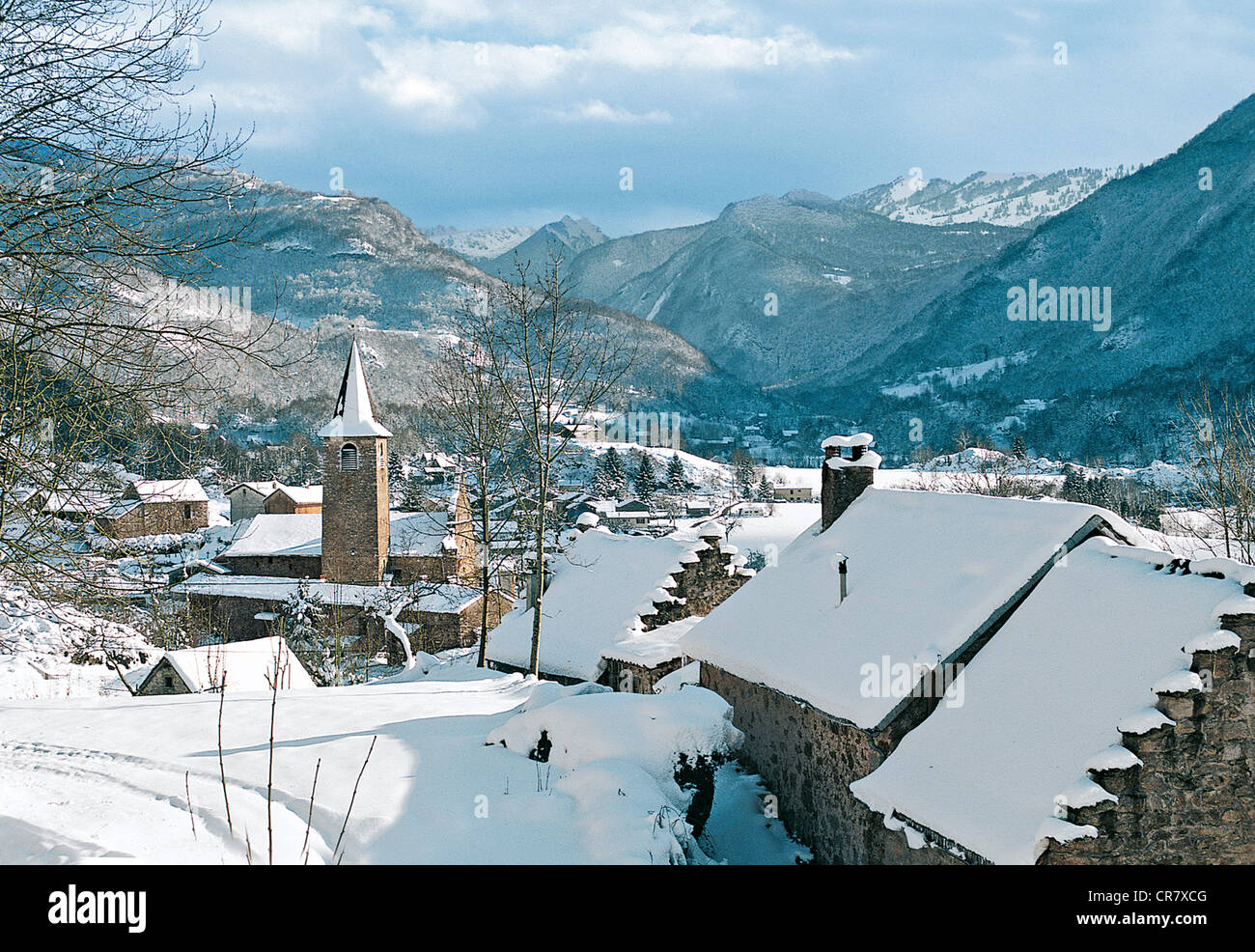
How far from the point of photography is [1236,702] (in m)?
8.24

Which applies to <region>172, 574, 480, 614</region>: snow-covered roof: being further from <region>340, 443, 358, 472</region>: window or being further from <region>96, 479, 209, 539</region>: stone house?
<region>96, 479, 209, 539</region>: stone house

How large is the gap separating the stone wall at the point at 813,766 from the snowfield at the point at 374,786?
51 cm

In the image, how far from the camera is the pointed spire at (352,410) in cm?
5756

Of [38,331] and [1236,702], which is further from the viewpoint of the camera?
[1236,702]

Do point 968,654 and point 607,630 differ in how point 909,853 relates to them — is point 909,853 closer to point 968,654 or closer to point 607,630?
point 968,654

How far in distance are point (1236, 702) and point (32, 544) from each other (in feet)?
40.9

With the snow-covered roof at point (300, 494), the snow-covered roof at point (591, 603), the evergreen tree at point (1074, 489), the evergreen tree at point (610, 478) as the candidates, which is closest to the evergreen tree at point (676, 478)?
the evergreen tree at point (610, 478)

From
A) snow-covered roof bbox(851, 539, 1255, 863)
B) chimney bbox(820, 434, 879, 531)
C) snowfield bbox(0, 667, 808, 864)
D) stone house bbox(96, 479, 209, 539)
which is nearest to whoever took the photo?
snowfield bbox(0, 667, 808, 864)

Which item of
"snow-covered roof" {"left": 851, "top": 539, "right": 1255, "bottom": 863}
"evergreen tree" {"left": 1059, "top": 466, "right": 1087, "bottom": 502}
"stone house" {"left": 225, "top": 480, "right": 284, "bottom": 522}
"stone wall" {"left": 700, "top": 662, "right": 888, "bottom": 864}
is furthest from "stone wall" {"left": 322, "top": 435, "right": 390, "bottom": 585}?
"snow-covered roof" {"left": 851, "top": 539, "right": 1255, "bottom": 863}

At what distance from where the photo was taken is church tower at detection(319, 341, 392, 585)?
59031 millimetres

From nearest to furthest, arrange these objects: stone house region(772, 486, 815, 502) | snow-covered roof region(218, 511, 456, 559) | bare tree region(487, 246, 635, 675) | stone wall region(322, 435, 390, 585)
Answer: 1. bare tree region(487, 246, 635, 675)
2. stone wall region(322, 435, 390, 585)
3. snow-covered roof region(218, 511, 456, 559)
4. stone house region(772, 486, 815, 502)

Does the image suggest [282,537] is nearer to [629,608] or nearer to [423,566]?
[423,566]

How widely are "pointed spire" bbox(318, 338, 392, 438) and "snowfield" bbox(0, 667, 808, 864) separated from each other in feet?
146
